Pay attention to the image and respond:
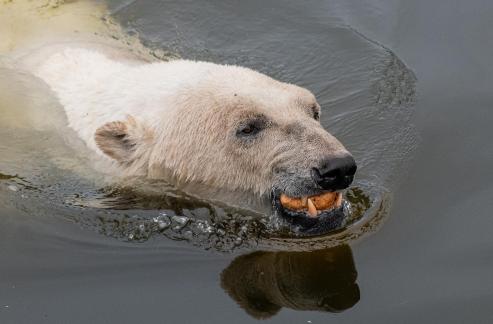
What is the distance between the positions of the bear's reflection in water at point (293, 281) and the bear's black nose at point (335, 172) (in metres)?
0.55

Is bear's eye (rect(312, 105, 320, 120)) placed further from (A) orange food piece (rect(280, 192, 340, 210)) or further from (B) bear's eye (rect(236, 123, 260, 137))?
(A) orange food piece (rect(280, 192, 340, 210))

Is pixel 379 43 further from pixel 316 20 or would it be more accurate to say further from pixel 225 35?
pixel 225 35

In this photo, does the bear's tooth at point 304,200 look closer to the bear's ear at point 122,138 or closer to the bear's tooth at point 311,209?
the bear's tooth at point 311,209

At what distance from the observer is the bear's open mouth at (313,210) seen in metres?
5.69

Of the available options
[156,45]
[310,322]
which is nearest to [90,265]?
[310,322]

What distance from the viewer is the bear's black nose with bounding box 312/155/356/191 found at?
529 centimetres

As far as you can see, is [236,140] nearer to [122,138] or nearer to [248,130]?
[248,130]

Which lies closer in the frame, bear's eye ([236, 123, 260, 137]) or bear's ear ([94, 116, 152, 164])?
bear's eye ([236, 123, 260, 137])

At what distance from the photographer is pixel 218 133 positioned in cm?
590

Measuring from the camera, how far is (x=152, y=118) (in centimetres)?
615

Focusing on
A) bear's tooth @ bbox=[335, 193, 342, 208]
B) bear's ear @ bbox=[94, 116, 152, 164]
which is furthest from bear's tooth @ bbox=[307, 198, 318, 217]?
bear's ear @ bbox=[94, 116, 152, 164]

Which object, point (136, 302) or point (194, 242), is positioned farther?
point (194, 242)

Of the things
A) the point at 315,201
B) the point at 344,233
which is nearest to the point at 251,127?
the point at 315,201

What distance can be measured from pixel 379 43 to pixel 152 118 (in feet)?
11.3
